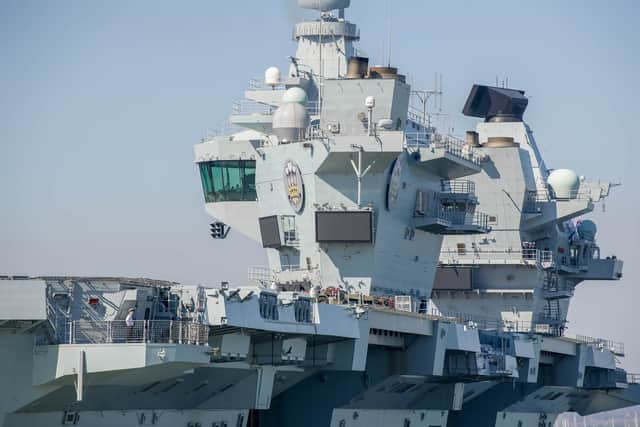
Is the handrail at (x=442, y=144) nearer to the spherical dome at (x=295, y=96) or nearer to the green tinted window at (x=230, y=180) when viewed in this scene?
the spherical dome at (x=295, y=96)

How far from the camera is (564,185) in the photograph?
3100 inches

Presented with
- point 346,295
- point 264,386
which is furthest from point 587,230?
point 264,386

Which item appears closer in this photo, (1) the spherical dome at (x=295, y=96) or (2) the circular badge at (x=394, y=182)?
(2) the circular badge at (x=394, y=182)

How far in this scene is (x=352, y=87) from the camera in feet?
196

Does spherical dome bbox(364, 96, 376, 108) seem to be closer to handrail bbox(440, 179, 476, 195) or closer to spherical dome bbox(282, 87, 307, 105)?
spherical dome bbox(282, 87, 307, 105)

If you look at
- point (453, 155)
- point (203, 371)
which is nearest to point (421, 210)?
point (453, 155)

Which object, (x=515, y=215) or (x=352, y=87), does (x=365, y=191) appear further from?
(x=515, y=215)

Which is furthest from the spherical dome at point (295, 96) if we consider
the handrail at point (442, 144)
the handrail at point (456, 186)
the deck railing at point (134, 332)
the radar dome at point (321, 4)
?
the deck railing at point (134, 332)

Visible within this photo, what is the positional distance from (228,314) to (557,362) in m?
35.0

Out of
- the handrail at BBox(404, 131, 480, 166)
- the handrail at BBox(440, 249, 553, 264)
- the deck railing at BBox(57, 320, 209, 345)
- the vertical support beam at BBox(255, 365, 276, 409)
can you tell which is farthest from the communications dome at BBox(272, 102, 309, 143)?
the deck railing at BBox(57, 320, 209, 345)

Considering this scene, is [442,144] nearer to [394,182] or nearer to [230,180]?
[394,182]

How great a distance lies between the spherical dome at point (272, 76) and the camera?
216ft

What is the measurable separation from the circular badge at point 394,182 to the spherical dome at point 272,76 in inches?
332

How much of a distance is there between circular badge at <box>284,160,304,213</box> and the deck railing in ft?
64.6
